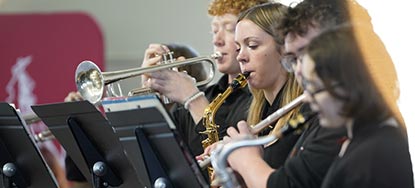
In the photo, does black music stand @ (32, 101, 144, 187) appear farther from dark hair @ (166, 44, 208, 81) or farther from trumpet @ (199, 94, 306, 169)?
dark hair @ (166, 44, 208, 81)

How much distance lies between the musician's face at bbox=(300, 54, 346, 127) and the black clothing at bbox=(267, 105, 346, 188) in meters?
0.26

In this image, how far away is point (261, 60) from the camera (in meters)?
2.67

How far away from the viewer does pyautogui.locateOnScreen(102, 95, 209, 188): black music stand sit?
7.57 feet

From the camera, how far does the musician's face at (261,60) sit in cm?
267

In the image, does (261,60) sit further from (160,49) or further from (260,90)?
(160,49)

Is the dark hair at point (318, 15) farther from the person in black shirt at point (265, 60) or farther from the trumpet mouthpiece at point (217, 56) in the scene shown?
the trumpet mouthpiece at point (217, 56)

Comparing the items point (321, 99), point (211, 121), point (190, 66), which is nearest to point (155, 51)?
point (190, 66)

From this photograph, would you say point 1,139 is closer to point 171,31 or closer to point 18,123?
point 18,123

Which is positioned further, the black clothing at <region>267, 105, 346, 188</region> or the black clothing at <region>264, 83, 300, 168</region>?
the black clothing at <region>264, 83, 300, 168</region>

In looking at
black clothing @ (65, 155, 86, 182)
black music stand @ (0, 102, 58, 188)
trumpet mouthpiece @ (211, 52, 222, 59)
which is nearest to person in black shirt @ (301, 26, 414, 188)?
black music stand @ (0, 102, 58, 188)

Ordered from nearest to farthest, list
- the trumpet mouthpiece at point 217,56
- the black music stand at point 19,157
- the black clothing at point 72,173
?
the black music stand at point 19,157 < the trumpet mouthpiece at point 217,56 < the black clothing at point 72,173

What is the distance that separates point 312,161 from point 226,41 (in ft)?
4.07

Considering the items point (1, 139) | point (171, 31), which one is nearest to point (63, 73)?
point (171, 31)

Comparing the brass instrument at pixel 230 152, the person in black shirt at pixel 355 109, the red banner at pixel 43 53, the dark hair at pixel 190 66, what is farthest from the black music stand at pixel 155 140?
the red banner at pixel 43 53
